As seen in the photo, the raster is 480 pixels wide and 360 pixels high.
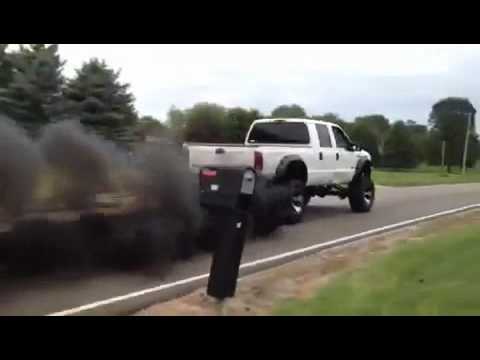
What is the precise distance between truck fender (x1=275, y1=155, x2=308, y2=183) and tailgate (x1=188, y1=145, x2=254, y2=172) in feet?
2.10

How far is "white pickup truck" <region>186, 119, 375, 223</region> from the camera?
39.8 feet

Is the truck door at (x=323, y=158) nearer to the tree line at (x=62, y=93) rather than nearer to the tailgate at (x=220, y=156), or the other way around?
the tailgate at (x=220, y=156)

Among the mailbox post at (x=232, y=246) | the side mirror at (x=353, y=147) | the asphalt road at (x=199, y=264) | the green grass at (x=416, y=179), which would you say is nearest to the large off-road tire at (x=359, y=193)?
the asphalt road at (x=199, y=264)

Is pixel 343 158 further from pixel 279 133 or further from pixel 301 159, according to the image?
pixel 301 159

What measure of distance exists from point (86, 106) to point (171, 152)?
23455mm

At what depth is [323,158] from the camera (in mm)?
14305

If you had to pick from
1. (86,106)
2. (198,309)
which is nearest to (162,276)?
(198,309)

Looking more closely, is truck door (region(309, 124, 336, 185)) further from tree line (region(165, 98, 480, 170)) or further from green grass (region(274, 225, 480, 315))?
tree line (region(165, 98, 480, 170))

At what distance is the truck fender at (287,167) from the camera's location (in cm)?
1250

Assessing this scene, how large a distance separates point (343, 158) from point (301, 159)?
2.37 m

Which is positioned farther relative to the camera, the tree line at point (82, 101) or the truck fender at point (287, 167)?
the tree line at point (82, 101)

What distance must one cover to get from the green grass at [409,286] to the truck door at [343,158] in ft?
16.7

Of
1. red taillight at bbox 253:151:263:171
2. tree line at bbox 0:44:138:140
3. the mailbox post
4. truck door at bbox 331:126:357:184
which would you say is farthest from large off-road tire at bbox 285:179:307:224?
tree line at bbox 0:44:138:140
